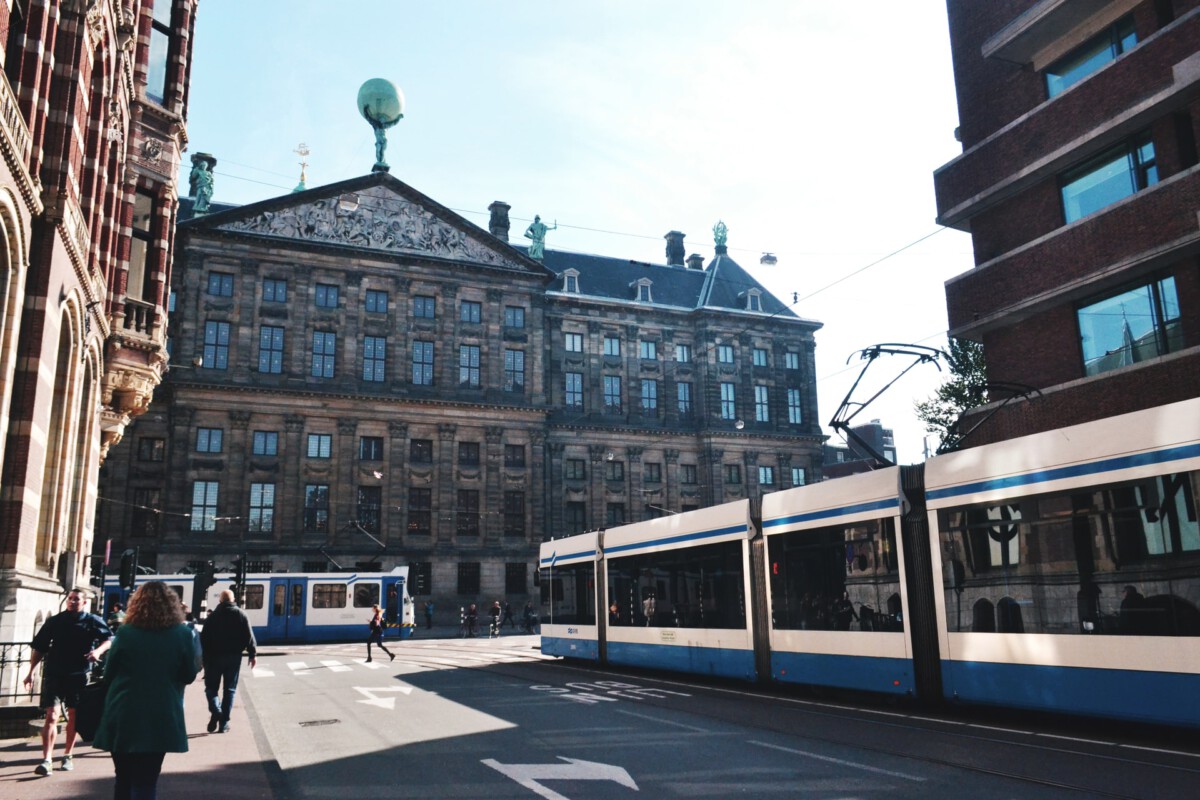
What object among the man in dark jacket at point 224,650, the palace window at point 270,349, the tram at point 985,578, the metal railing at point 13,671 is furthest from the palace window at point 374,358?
the man in dark jacket at point 224,650

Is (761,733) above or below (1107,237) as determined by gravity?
below

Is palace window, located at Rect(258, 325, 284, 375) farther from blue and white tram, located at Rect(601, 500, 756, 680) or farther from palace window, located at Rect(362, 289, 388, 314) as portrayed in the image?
blue and white tram, located at Rect(601, 500, 756, 680)

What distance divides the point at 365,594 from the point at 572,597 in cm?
2092

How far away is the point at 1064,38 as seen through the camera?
75.7ft

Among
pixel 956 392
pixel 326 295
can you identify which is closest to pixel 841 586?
pixel 956 392

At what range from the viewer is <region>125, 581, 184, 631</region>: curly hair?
6.51 metres

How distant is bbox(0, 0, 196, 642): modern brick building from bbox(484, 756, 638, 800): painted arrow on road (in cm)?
767

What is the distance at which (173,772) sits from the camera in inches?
379

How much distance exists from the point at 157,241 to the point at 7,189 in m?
12.3

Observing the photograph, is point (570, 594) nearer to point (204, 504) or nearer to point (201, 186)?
point (204, 504)

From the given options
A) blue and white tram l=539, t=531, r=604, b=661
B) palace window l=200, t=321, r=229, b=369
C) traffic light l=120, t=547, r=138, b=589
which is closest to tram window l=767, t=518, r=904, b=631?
blue and white tram l=539, t=531, r=604, b=661

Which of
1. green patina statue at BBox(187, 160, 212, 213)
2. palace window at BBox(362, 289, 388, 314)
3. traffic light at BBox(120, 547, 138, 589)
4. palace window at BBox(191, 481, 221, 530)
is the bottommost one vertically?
traffic light at BBox(120, 547, 138, 589)

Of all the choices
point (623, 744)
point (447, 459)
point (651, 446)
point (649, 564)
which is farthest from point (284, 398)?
point (623, 744)

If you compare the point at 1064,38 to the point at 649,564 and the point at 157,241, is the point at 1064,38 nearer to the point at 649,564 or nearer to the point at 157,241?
the point at 649,564
